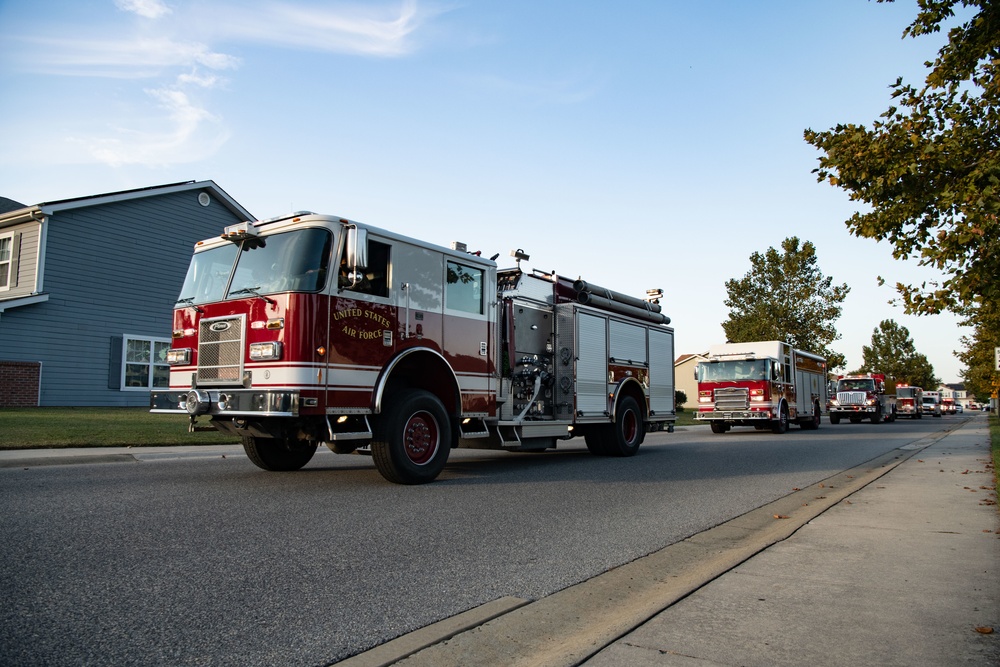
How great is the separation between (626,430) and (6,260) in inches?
780

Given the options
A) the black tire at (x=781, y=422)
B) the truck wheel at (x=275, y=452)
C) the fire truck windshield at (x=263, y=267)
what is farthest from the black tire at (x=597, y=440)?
the black tire at (x=781, y=422)

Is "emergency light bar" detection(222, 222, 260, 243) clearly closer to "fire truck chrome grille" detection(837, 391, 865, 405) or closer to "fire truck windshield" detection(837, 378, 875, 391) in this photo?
"fire truck chrome grille" detection(837, 391, 865, 405)

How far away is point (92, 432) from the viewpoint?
525 inches

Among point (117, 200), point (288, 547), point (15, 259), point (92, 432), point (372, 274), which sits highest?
point (117, 200)

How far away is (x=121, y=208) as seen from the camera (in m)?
23.2

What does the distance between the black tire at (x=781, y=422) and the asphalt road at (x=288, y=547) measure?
15.0 meters

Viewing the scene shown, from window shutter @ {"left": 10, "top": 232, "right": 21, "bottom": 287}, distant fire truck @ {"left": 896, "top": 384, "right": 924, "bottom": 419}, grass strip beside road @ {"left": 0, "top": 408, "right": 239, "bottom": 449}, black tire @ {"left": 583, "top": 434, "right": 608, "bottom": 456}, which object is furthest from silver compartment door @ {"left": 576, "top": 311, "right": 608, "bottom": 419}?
→ distant fire truck @ {"left": 896, "top": 384, "right": 924, "bottom": 419}

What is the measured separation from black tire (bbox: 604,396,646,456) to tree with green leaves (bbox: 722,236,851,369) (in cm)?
3742

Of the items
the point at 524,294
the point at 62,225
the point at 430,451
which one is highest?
the point at 62,225

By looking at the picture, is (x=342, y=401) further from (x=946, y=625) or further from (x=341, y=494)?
(x=946, y=625)

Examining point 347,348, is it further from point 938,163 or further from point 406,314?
point 938,163

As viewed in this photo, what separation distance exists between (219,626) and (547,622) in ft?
5.32

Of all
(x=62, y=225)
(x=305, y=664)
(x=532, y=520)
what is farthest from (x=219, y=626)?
(x=62, y=225)

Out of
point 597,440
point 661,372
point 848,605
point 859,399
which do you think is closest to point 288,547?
point 848,605
